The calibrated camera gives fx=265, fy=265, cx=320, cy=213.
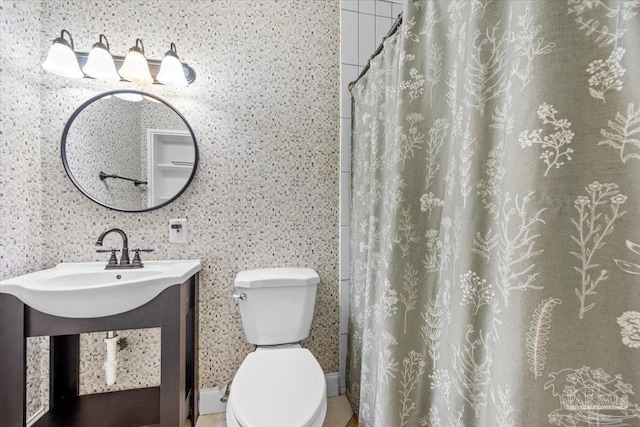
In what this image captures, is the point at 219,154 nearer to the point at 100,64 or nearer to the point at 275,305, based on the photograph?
the point at 100,64

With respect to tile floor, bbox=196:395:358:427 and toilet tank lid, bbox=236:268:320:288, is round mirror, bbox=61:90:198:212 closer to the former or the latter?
toilet tank lid, bbox=236:268:320:288

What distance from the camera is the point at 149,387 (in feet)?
4.75

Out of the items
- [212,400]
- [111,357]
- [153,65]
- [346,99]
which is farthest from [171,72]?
[212,400]

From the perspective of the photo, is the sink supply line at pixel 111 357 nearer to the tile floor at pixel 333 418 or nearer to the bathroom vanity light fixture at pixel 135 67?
the tile floor at pixel 333 418

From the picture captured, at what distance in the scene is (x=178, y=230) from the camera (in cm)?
144

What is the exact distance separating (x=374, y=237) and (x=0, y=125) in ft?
5.38

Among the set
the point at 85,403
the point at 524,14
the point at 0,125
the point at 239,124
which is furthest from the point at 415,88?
the point at 85,403

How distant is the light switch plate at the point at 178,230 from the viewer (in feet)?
4.70

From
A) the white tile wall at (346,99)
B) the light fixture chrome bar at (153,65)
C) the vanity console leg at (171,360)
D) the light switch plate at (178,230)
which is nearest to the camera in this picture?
the vanity console leg at (171,360)

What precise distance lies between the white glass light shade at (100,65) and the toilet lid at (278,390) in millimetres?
1519

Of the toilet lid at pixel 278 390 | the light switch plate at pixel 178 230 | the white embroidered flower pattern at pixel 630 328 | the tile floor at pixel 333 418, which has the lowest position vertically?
the tile floor at pixel 333 418

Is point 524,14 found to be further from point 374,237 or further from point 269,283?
point 269,283

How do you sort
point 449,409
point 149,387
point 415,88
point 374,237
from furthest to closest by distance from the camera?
point 149,387 < point 374,237 < point 415,88 < point 449,409

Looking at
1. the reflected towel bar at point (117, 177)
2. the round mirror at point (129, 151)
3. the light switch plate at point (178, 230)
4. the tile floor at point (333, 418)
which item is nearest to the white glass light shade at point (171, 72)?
the round mirror at point (129, 151)
